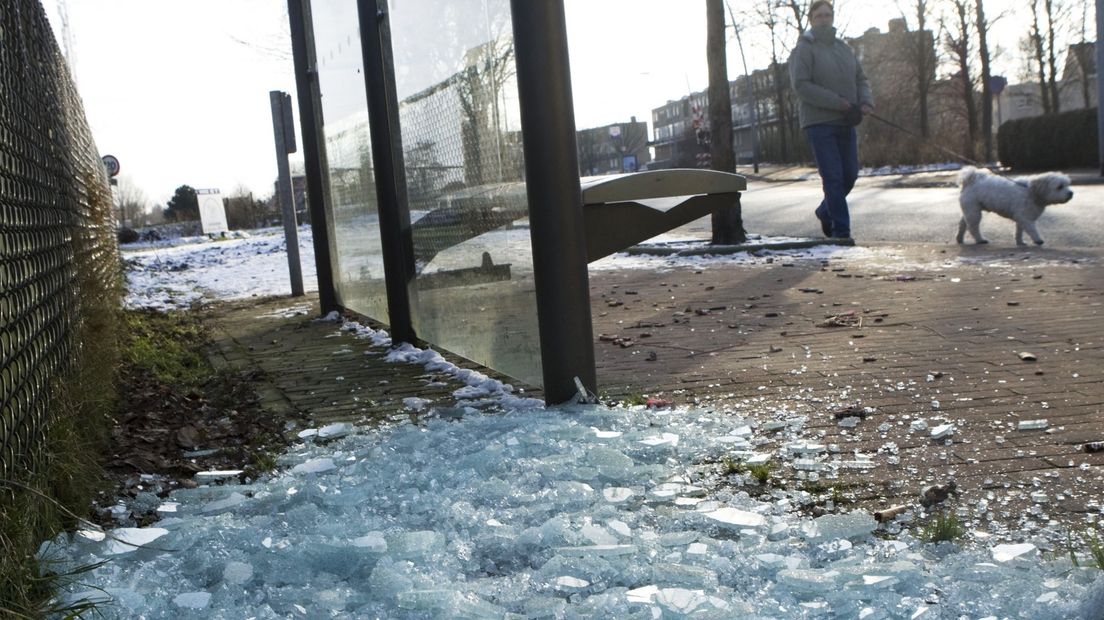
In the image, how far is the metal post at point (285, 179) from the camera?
9289 mm

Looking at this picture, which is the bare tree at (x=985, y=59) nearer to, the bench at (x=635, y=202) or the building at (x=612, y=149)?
the building at (x=612, y=149)

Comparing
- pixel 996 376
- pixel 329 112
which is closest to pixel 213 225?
pixel 329 112

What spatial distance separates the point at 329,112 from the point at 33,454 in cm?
485

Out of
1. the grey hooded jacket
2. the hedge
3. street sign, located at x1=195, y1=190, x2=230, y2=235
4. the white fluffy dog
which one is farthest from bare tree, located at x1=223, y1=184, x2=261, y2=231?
the white fluffy dog

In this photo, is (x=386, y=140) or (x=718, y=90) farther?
(x=718, y=90)

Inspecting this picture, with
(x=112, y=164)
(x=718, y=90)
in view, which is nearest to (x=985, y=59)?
(x=718, y=90)

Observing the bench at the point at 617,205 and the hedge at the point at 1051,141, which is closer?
the bench at the point at 617,205

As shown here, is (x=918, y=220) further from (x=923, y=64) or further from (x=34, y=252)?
(x=923, y=64)

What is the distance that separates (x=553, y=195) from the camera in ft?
12.5

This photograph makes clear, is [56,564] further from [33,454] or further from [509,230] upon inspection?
[509,230]

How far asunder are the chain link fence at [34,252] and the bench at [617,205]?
1.72m

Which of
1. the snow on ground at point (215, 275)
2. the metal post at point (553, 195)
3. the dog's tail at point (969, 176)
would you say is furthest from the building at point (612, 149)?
the metal post at point (553, 195)

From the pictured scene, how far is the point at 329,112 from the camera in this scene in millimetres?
7246

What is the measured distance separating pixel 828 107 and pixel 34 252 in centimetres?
856
